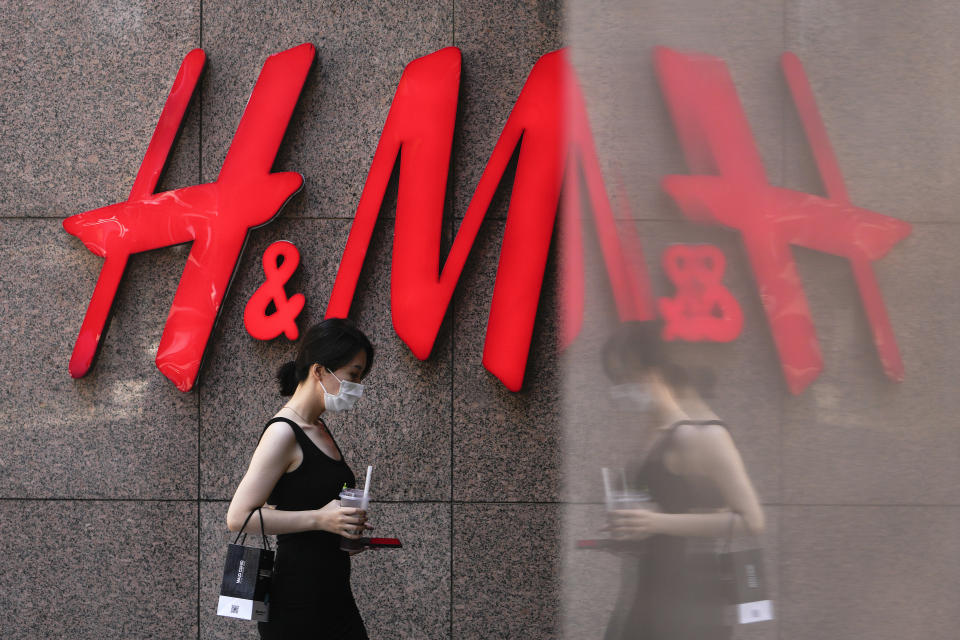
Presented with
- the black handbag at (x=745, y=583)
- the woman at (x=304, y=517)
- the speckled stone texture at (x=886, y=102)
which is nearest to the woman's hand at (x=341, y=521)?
the woman at (x=304, y=517)

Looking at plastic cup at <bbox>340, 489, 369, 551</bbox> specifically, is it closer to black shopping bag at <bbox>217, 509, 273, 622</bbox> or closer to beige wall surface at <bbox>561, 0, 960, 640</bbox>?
black shopping bag at <bbox>217, 509, 273, 622</bbox>

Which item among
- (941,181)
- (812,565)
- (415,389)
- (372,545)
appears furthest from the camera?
(415,389)

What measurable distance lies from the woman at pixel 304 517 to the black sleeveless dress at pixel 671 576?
173cm

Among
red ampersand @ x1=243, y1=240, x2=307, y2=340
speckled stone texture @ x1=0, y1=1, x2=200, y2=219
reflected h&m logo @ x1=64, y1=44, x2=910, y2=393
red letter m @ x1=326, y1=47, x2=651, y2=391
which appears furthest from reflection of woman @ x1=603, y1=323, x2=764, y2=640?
speckled stone texture @ x1=0, y1=1, x2=200, y2=219

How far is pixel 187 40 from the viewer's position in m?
4.25

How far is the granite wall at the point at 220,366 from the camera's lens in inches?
157

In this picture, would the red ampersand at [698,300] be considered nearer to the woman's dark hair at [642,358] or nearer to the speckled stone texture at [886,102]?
the woman's dark hair at [642,358]

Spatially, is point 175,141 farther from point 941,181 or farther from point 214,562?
point 941,181

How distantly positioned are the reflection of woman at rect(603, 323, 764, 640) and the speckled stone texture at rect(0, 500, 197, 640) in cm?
366

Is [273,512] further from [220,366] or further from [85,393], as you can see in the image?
[85,393]

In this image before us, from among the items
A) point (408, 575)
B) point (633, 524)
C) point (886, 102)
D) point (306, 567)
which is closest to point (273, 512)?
point (306, 567)

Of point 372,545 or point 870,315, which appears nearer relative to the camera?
point 870,315

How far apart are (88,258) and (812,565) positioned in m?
4.41

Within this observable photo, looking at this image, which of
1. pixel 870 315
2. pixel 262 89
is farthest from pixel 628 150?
pixel 262 89
